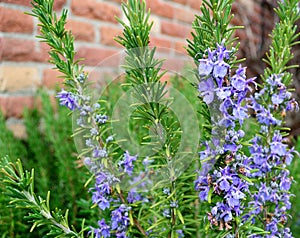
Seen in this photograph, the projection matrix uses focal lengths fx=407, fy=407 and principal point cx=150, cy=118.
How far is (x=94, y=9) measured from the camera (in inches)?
77.4

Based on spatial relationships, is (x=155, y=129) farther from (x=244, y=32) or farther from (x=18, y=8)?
(x=244, y=32)

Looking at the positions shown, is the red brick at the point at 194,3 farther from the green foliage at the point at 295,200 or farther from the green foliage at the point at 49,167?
the green foliage at the point at 295,200

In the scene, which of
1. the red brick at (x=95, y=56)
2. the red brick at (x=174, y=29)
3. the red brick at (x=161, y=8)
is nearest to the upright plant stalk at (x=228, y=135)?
the red brick at (x=95, y=56)

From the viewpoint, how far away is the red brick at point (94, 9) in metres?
1.84

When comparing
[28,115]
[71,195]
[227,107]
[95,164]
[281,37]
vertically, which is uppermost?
[281,37]

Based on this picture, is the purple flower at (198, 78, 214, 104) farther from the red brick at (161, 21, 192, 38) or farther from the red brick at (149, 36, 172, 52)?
the red brick at (161, 21, 192, 38)

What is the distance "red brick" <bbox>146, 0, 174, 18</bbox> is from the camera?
2404 millimetres

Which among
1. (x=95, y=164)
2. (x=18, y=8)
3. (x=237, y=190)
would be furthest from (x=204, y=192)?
(x=18, y=8)

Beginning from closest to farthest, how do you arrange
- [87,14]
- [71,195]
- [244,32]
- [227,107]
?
[227,107] → [71,195] → [87,14] → [244,32]

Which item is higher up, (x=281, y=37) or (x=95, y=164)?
(x=281, y=37)

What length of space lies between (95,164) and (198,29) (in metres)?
0.26

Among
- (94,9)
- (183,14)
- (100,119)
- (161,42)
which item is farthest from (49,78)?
(183,14)

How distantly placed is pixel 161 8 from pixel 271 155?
6.50ft

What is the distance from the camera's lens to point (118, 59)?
2.11m
